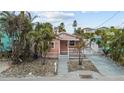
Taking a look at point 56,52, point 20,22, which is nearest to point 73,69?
point 56,52

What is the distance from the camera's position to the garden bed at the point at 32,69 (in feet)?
14.3

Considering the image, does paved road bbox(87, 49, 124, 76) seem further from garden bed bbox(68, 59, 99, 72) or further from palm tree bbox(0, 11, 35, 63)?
palm tree bbox(0, 11, 35, 63)

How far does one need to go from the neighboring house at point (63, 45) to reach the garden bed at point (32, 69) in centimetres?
14

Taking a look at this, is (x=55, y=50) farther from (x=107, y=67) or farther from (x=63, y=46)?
(x=107, y=67)

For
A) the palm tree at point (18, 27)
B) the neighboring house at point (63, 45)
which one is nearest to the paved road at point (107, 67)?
the neighboring house at point (63, 45)

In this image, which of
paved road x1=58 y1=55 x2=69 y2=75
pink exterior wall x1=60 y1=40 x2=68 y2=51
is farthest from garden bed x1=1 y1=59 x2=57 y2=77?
pink exterior wall x1=60 y1=40 x2=68 y2=51

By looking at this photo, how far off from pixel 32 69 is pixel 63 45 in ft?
1.83

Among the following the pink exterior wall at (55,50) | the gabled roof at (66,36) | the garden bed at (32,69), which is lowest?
the garden bed at (32,69)

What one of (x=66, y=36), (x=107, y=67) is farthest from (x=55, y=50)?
(x=107, y=67)

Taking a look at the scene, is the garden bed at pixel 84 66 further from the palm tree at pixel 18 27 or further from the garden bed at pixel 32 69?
the palm tree at pixel 18 27

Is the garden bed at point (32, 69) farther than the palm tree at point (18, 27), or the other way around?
the garden bed at point (32, 69)

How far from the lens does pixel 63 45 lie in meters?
4.32
